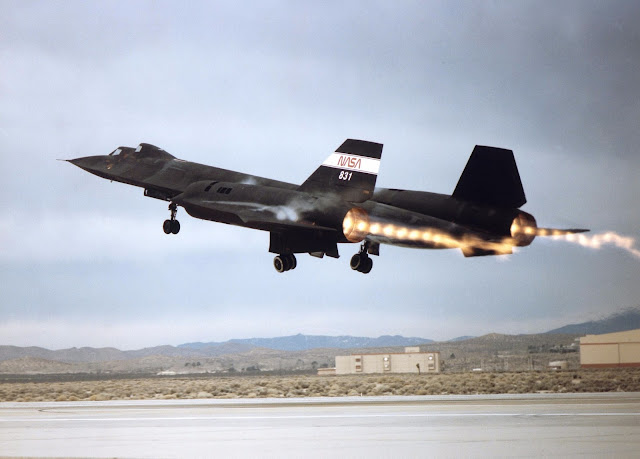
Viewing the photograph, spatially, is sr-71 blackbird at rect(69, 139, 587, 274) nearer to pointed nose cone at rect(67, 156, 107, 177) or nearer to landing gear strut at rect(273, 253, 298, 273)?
landing gear strut at rect(273, 253, 298, 273)

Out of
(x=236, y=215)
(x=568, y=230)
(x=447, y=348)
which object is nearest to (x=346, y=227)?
(x=236, y=215)

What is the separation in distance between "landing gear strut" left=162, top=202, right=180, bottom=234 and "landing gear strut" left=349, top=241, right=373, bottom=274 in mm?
9301

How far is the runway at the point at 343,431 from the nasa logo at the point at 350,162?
33.9 ft

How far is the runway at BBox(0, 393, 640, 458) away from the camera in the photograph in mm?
25734

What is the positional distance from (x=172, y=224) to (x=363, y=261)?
10.1 metres

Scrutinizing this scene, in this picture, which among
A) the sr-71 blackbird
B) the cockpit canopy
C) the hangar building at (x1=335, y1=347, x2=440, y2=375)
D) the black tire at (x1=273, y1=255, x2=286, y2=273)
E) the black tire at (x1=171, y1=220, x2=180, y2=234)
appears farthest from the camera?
the hangar building at (x1=335, y1=347, x2=440, y2=375)

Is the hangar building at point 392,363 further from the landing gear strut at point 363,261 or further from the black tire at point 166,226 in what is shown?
the landing gear strut at point 363,261

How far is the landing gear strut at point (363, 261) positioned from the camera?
35.3 m

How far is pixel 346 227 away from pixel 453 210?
13.4 ft

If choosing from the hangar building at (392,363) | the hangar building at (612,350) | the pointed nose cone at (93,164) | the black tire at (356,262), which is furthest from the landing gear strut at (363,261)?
the hangar building at (392,363)

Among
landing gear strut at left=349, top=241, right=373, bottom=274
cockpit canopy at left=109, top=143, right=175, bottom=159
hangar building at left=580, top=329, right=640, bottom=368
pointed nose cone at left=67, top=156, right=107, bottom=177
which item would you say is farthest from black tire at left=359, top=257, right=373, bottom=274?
hangar building at left=580, top=329, right=640, bottom=368

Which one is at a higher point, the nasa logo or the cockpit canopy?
the cockpit canopy

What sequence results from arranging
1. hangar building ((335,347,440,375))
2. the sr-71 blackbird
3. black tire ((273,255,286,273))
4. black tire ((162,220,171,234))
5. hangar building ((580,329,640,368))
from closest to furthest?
the sr-71 blackbird
black tire ((273,255,286,273))
black tire ((162,220,171,234))
hangar building ((580,329,640,368))
hangar building ((335,347,440,375))

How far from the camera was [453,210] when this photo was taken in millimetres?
33188
